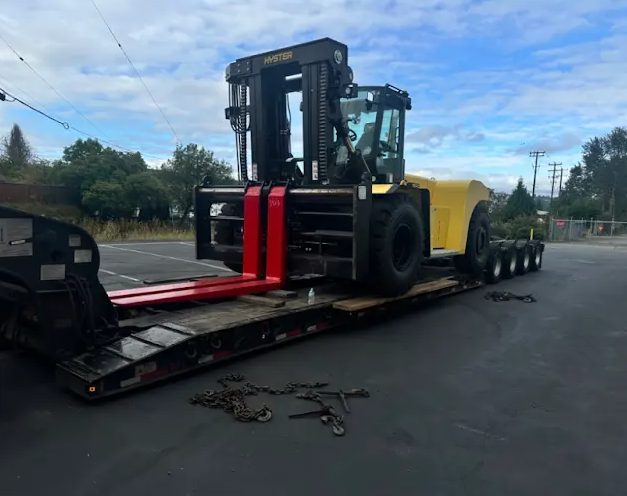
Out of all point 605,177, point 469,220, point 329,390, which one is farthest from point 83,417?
point 605,177

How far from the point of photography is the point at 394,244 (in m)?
7.51

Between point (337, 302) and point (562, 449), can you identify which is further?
point (337, 302)

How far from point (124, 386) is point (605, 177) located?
266 ft

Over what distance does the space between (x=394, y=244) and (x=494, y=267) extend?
4.88 meters

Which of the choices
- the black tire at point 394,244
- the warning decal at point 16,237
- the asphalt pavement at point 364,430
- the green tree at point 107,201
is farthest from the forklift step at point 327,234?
the green tree at point 107,201

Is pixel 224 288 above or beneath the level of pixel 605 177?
beneath

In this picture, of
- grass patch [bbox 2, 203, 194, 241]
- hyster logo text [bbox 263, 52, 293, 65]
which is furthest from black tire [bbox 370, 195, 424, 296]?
grass patch [bbox 2, 203, 194, 241]

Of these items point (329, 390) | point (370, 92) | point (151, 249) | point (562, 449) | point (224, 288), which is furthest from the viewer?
point (151, 249)

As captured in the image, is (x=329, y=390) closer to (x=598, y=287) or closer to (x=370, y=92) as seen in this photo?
(x=370, y=92)

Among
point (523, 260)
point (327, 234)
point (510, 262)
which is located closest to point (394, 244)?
point (327, 234)

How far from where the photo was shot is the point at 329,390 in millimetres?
4707

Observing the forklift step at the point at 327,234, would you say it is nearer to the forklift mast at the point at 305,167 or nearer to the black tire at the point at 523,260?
the forklift mast at the point at 305,167

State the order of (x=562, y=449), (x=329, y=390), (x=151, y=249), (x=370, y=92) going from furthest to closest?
(x=151, y=249) < (x=370, y=92) < (x=329, y=390) < (x=562, y=449)

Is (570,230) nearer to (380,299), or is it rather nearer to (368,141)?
(368,141)
